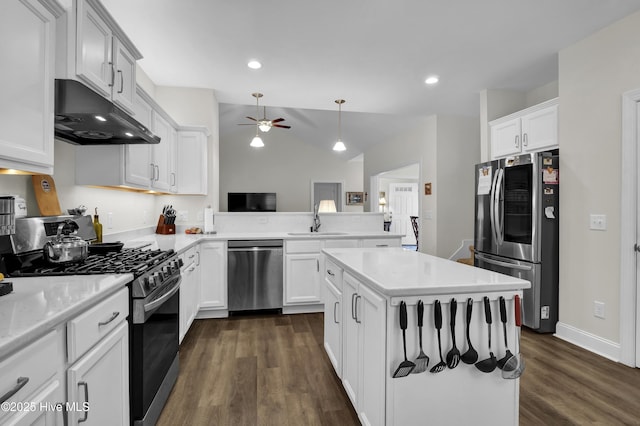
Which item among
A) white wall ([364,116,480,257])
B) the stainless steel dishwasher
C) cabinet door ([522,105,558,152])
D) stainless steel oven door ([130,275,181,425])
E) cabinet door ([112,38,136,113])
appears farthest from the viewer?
white wall ([364,116,480,257])

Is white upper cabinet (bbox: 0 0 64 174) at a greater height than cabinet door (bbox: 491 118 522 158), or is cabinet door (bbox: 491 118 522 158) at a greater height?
cabinet door (bbox: 491 118 522 158)

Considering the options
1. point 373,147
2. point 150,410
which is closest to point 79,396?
point 150,410

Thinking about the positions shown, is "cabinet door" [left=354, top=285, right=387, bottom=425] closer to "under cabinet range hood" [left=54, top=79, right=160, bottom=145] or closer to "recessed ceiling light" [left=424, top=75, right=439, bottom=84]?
"under cabinet range hood" [left=54, top=79, right=160, bottom=145]

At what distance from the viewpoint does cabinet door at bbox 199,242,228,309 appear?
11.3 feet

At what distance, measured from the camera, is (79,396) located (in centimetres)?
108

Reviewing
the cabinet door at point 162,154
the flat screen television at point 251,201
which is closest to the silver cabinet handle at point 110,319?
the cabinet door at point 162,154

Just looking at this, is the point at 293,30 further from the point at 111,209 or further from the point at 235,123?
the point at 235,123

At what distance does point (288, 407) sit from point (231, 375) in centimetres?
58

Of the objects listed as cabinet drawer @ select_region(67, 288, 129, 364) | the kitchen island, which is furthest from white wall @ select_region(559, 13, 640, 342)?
cabinet drawer @ select_region(67, 288, 129, 364)

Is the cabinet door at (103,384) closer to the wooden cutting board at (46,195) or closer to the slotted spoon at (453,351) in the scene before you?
the wooden cutting board at (46,195)

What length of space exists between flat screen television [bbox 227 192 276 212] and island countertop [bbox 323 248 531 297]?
6.71 m

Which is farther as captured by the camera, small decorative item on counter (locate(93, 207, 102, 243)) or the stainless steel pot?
small decorative item on counter (locate(93, 207, 102, 243))

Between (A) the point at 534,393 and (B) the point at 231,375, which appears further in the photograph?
(B) the point at 231,375

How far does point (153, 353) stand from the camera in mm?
1729
